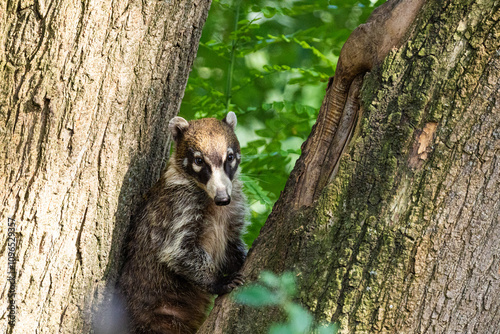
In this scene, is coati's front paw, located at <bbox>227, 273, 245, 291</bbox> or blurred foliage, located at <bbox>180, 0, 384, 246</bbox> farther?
blurred foliage, located at <bbox>180, 0, 384, 246</bbox>

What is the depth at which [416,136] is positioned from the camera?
2832 millimetres

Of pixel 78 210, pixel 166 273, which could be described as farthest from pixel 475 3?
pixel 166 273

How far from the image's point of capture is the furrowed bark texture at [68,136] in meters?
3.43

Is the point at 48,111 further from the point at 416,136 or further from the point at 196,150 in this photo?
the point at 416,136

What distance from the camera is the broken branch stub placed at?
308cm

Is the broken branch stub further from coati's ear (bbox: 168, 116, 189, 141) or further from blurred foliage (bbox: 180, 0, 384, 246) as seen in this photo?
blurred foliage (bbox: 180, 0, 384, 246)

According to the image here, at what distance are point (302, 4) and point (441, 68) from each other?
348cm

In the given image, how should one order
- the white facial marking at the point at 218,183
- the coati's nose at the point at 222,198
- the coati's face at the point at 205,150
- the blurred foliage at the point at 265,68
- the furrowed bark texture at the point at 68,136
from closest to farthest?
1. the furrowed bark texture at the point at 68,136
2. the coati's nose at the point at 222,198
3. the white facial marking at the point at 218,183
4. the coati's face at the point at 205,150
5. the blurred foliage at the point at 265,68

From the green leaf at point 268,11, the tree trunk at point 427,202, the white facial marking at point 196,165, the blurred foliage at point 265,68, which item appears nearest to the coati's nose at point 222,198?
the white facial marking at point 196,165

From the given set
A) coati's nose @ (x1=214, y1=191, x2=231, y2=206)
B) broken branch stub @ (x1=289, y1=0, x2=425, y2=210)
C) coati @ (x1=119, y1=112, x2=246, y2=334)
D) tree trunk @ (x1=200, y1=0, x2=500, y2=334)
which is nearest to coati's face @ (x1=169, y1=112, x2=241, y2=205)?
coati @ (x1=119, y1=112, x2=246, y2=334)

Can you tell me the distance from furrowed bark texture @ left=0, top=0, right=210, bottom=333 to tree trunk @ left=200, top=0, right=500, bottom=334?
63.8 inches

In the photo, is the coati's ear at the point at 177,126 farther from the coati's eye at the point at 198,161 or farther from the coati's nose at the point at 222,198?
the coati's nose at the point at 222,198

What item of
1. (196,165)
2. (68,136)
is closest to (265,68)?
(196,165)

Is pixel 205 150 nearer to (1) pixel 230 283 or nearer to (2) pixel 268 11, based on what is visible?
(1) pixel 230 283
